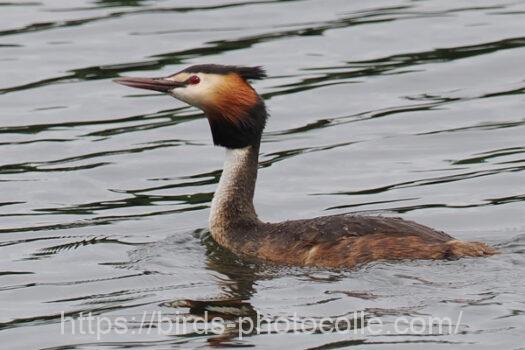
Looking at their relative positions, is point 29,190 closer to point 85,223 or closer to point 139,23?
point 85,223

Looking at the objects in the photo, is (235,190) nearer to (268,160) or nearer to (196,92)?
(196,92)

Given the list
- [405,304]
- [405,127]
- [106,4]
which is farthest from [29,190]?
[106,4]

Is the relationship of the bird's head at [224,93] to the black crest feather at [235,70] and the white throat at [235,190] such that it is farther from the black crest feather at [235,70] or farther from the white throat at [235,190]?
the white throat at [235,190]

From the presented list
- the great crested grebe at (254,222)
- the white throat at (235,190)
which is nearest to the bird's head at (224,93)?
the great crested grebe at (254,222)

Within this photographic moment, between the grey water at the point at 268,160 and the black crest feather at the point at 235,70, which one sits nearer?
the grey water at the point at 268,160

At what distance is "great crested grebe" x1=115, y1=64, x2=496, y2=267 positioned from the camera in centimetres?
1147

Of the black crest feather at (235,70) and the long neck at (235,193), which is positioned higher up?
the black crest feather at (235,70)

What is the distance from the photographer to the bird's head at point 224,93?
41.0 ft

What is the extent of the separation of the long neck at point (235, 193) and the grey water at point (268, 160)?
0.74ft

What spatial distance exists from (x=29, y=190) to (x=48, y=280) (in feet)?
8.94

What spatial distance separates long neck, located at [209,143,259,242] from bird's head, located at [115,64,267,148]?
0.54 feet

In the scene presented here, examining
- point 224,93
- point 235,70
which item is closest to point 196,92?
point 224,93

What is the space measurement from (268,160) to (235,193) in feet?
8.52

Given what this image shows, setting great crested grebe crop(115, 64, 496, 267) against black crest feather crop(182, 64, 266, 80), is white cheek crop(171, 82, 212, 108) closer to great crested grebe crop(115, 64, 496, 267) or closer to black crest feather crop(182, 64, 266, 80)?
great crested grebe crop(115, 64, 496, 267)
